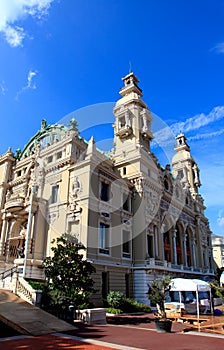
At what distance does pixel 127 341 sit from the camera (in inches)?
446

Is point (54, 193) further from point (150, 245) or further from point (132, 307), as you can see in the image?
point (132, 307)

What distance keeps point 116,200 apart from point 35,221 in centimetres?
853

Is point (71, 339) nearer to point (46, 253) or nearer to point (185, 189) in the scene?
point (46, 253)

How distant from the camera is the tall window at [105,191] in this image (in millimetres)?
27703

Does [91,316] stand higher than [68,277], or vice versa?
[68,277]

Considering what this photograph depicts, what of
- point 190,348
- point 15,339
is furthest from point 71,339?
point 190,348

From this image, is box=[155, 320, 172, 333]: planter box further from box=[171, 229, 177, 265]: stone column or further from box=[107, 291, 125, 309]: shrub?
box=[171, 229, 177, 265]: stone column

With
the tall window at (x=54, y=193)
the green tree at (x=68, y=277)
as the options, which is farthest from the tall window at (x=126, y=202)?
the green tree at (x=68, y=277)

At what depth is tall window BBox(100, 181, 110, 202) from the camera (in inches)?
1091

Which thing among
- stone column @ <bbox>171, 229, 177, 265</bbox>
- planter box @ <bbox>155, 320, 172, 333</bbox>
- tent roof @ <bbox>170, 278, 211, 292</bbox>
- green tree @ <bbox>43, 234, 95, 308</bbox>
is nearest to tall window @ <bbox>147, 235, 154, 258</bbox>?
stone column @ <bbox>171, 229, 177, 265</bbox>

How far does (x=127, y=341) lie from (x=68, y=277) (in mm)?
7021

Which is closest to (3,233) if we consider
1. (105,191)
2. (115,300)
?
(105,191)

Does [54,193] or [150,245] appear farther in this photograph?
[150,245]

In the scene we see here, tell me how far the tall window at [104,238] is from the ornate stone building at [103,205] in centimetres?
9
